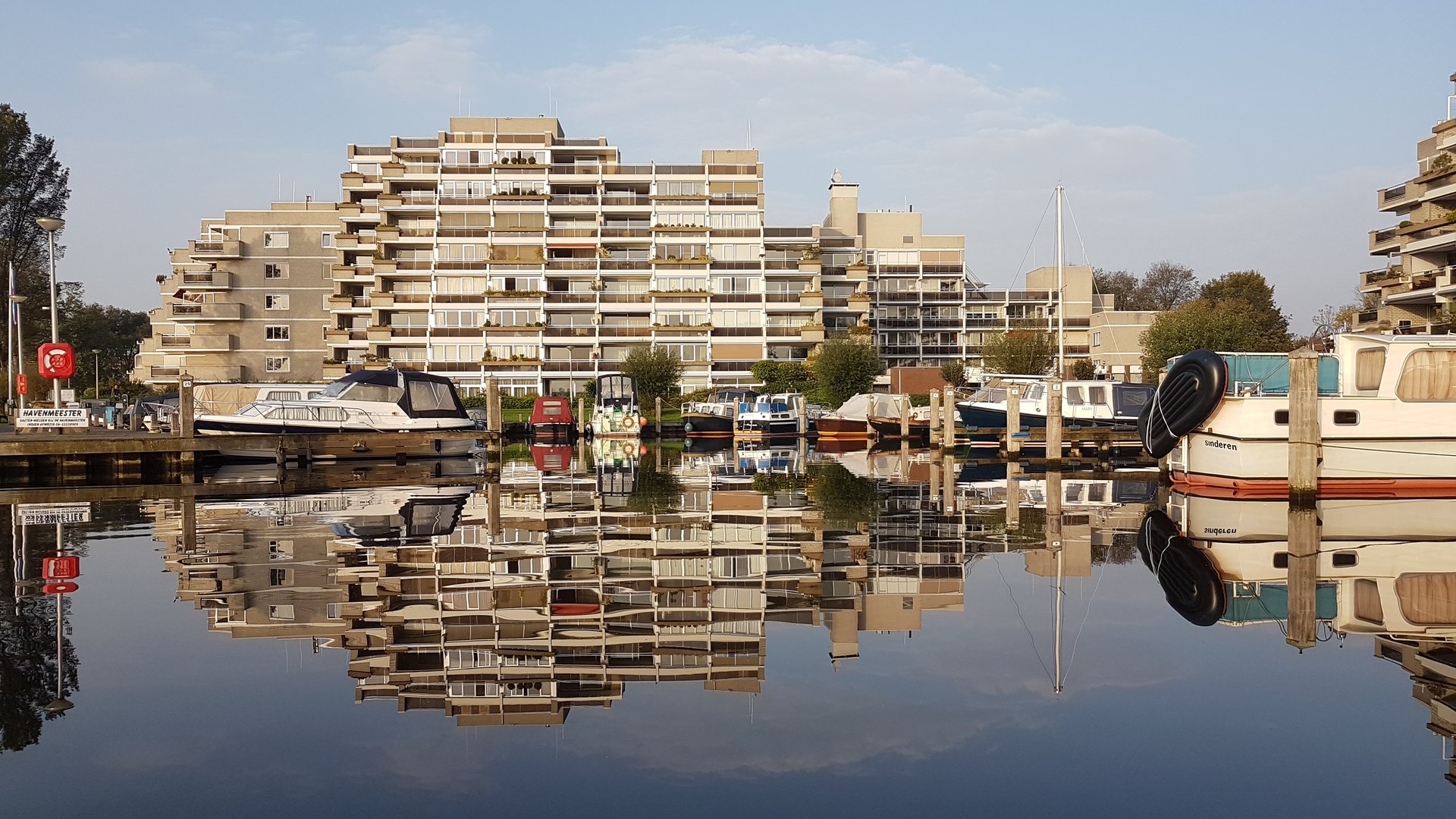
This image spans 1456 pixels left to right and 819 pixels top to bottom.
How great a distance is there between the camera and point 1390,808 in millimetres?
6539

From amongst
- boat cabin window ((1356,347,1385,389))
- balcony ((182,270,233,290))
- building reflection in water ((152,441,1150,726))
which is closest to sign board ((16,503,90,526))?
building reflection in water ((152,441,1150,726))

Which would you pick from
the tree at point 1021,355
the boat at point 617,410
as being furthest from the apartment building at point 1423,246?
the boat at point 617,410

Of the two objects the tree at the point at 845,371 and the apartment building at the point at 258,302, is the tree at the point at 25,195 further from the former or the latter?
Result: the tree at the point at 845,371

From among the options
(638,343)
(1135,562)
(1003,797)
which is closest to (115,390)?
(638,343)

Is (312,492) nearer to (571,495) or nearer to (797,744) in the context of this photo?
(571,495)

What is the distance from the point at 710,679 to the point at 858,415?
5106 cm

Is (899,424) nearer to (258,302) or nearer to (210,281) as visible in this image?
(258,302)

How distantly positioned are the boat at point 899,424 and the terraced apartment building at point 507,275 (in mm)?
34014

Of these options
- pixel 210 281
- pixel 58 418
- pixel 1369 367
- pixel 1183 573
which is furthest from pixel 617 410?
pixel 210 281

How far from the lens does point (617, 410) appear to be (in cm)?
5897

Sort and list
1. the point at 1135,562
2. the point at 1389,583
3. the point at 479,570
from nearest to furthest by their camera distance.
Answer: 1. the point at 1389,583
2. the point at 479,570
3. the point at 1135,562

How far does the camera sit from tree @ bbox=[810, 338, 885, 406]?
79.4 m

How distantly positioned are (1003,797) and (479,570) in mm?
8778

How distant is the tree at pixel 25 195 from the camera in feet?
240
